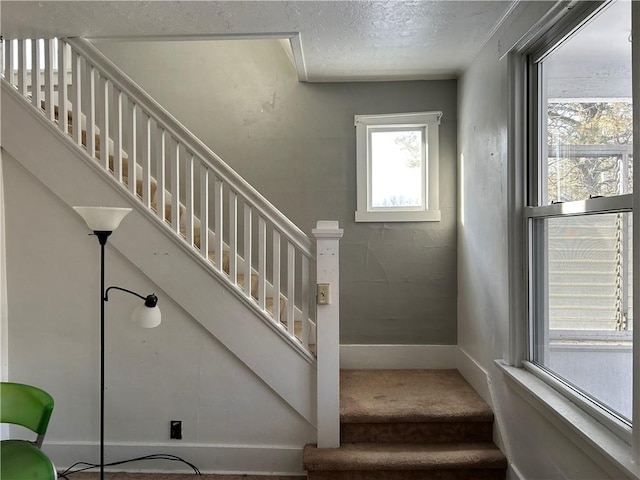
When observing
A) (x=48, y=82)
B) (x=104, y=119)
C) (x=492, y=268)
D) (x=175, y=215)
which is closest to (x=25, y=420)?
(x=175, y=215)

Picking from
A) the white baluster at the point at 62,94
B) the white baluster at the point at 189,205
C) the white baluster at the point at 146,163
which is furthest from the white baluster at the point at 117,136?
the white baluster at the point at 189,205

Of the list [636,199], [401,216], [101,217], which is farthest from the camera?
[401,216]

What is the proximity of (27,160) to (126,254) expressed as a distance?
0.80 metres

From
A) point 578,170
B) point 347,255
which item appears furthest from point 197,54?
point 578,170

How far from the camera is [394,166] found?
3.21 m

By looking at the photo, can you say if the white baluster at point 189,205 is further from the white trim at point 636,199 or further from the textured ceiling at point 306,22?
the white trim at point 636,199

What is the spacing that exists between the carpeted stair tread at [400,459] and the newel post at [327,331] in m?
0.09

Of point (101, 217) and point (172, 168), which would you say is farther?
point (172, 168)

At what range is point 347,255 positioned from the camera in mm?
3201

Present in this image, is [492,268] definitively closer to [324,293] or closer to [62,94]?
[324,293]

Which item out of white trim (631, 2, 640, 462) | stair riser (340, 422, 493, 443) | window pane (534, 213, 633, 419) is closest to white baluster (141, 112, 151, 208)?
stair riser (340, 422, 493, 443)

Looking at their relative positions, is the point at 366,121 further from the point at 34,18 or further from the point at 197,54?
the point at 34,18

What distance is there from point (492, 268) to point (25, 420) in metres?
2.53

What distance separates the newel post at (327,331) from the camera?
227 cm
